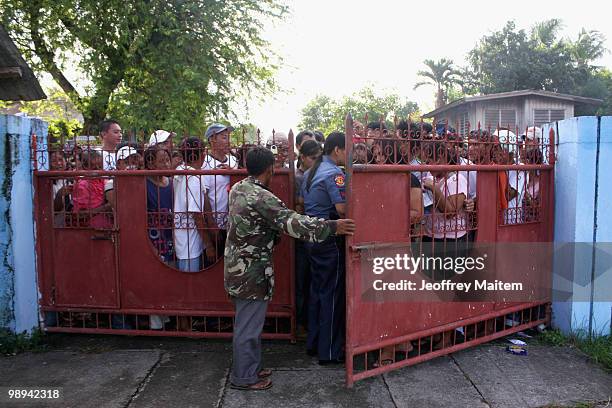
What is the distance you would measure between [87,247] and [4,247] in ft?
2.24

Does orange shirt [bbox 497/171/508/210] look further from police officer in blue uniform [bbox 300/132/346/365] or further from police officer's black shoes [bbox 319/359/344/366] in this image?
police officer's black shoes [bbox 319/359/344/366]

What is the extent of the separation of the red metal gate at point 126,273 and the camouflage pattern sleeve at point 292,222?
93 centimetres

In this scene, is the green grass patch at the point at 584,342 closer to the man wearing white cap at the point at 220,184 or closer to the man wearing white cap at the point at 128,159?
the man wearing white cap at the point at 220,184

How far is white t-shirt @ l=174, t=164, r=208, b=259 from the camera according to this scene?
4633 millimetres

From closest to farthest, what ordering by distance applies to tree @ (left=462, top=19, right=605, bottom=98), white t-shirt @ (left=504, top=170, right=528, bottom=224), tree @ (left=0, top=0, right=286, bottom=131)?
white t-shirt @ (left=504, top=170, right=528, bottom=224), tree @ (left=0, top=0, right=286, bottom=131), tree @ (left=462, top=19, right=605, bottom=98)

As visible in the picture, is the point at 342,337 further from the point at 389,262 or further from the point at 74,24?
the point at 74,24

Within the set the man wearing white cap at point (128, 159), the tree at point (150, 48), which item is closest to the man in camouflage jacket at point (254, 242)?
the man wearing white cap at point (128, 159)

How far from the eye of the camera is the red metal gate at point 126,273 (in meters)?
4.70

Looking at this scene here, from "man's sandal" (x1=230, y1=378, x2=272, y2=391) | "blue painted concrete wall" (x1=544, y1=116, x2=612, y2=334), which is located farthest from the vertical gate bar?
"blue painted concrete wall" (x1=544, y1=116, x2=612, y2=334)

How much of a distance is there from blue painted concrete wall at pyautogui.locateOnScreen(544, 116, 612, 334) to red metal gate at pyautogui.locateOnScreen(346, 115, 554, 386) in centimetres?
24

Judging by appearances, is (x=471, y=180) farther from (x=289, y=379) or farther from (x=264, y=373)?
(x=264, y=373)

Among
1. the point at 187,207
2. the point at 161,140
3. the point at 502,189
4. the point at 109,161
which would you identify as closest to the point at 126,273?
the point at 187,207

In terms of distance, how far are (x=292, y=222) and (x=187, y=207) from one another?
142 centimetres

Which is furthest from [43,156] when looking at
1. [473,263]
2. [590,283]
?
[590,283]
